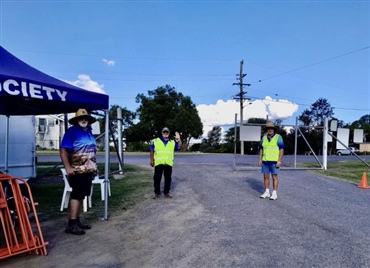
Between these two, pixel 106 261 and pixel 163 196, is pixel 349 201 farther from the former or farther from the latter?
pixel 106 261

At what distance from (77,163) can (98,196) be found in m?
3.30

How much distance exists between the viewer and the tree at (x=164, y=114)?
163 ft

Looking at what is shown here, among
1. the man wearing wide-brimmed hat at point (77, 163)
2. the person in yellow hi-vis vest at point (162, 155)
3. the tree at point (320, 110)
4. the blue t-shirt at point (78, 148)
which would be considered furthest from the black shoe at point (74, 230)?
the tree at point (320, 110)

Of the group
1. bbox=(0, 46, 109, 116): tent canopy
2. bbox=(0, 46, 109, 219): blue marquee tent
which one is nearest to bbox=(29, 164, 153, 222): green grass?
bbox=(0, 46, 109, 219): blue marquee tent

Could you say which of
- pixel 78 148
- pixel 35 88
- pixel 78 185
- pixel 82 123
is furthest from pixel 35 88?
pixel 78 185

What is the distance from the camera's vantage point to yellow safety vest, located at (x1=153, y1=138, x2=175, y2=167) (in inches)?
301

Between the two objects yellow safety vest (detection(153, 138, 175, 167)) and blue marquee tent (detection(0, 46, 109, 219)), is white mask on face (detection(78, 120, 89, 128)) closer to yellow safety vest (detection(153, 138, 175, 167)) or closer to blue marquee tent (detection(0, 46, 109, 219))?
blue marquee tent (detection(0, 46, 109, 219))

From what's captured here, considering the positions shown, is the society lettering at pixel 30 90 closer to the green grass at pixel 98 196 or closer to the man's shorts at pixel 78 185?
the man's shorts at pixel 78 185

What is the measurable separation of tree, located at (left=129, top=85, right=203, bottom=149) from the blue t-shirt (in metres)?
43.8

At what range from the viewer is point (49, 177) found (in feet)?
37.5

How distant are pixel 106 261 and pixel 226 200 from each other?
13.7 ft

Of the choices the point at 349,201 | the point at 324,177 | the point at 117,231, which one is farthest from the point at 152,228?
the point at 324,177

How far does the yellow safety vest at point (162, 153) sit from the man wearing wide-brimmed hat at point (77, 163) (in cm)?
262

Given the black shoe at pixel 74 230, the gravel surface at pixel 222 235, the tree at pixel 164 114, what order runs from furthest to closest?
the tree at pixel 164 114 < the black shoe at pixel 74 230 < the gravel surface at pixel 222 235
